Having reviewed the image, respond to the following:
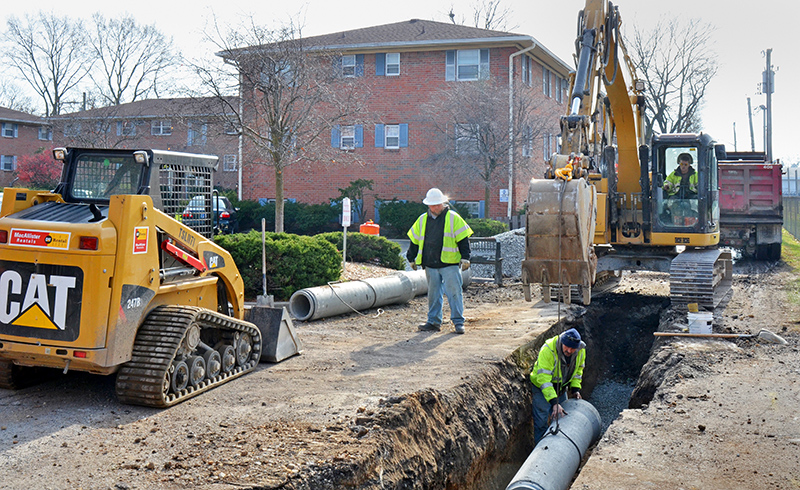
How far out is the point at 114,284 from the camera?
6215 millimetres

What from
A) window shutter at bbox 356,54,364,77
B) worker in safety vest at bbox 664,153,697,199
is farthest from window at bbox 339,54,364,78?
worker in safety vest at bbox 664,153,697,199

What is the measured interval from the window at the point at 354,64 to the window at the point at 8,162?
95.8ft

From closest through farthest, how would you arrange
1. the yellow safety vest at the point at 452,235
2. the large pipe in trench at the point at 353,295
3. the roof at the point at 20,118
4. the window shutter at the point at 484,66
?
the yellow safety vest at the point at 452,235 → the large pipe in trench at the point at 353,295 → the window shutter at the point at 484,66 → the roof at the point at 20,118

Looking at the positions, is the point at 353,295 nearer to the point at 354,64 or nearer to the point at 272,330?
the point at 272,330

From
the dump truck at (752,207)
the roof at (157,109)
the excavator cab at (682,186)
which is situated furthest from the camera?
the dump truck at (752,207)

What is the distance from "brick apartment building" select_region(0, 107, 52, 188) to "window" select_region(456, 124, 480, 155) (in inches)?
1290

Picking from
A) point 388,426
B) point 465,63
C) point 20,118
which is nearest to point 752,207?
point 465,63

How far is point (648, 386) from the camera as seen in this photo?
9359 mm

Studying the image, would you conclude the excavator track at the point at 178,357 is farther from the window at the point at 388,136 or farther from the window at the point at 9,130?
the window at the point at 9,130

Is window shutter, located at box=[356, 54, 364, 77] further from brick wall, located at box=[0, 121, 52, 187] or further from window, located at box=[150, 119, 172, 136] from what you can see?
brick wall, located at box=[0, 121, 52, 187]

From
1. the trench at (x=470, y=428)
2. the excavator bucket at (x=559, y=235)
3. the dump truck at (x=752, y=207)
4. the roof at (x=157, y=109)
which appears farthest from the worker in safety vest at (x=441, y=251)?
the dump truck at (x=752, y=207)

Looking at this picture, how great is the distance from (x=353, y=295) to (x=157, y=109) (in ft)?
113

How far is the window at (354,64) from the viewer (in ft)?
105

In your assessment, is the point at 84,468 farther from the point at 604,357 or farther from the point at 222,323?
the point at 604,357
